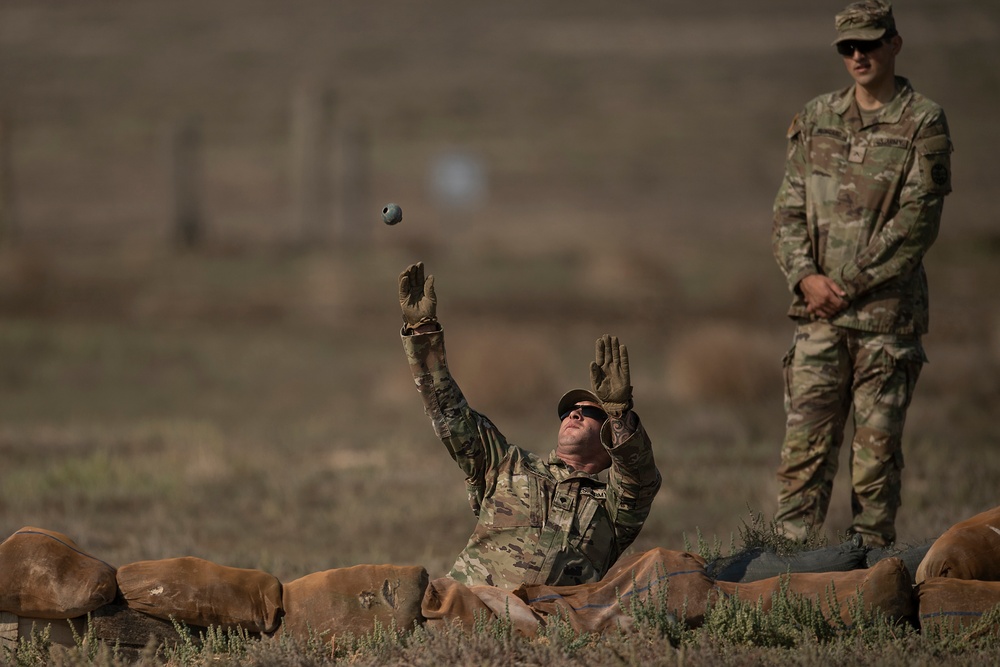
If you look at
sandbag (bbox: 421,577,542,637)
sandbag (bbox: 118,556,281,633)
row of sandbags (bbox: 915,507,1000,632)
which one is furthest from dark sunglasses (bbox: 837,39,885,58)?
sandbag (bbox: 118,556,281,633)

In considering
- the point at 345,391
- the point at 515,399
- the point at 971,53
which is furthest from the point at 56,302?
the point at 971,53

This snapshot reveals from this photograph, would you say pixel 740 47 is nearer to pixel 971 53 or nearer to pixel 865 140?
pixel 971 53

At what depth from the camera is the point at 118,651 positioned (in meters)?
4.91

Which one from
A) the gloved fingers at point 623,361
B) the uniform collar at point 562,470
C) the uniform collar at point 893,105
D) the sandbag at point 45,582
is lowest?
the sandbag at point 45,582

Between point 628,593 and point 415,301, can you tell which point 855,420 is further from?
point 415,301

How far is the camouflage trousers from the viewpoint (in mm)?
6391

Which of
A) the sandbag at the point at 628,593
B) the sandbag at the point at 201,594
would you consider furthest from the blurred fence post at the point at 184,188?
the sandbag at the point at 628,593

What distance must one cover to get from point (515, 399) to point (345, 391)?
2.28 m

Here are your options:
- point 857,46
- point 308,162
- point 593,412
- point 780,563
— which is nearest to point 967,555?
point 780,563

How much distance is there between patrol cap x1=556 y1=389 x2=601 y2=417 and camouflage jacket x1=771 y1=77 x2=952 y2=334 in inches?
59.8

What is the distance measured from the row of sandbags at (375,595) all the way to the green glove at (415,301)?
3.20ft

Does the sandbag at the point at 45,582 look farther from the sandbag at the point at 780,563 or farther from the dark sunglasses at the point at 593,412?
the sandbag at the point at 780,563

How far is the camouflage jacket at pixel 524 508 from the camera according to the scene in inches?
207

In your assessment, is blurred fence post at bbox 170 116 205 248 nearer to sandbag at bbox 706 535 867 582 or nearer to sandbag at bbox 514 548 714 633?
sandbag at bbox 706 535 867 582
